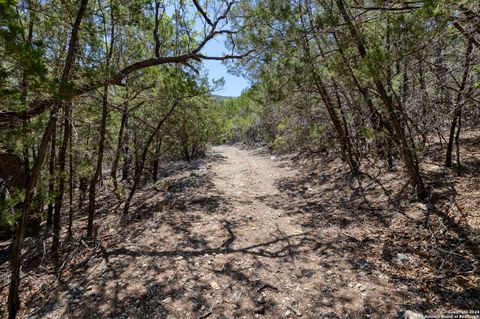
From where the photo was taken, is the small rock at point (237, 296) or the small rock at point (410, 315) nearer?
the small rock at point (410, 315)

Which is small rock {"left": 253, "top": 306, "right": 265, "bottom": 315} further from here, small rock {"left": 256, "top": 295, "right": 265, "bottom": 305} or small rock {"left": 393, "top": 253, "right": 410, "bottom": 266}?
small rock {"left": 393, "top": 253, "right": 410, "bottom": 266}

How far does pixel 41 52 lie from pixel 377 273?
→ 4.85m

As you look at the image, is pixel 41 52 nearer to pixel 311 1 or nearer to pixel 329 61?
pixel 329 61

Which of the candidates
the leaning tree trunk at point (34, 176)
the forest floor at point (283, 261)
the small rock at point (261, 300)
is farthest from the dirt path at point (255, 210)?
the leaning tree trunk at point (34, 176)

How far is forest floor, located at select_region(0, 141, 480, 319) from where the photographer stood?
10.4 feet

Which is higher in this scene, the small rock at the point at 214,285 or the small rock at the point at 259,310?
the small rock at the point at 259,310

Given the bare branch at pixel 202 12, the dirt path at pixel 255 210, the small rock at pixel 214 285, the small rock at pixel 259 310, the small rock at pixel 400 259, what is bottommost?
the small rock at pixel 214 285

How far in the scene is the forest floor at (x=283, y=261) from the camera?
317cm

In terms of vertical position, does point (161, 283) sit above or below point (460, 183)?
below

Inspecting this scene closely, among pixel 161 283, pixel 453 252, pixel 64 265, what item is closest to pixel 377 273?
pixel 453 252

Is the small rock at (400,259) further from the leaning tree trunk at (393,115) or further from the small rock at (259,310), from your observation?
the small rock at (259,310)

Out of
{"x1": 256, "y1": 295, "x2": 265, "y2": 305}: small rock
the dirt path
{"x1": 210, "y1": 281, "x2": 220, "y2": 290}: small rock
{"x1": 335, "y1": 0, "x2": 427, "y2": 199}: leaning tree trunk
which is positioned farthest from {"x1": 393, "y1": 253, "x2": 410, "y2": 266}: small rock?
{"x1": 210, "y1": 281, "x2": 220, "y2": 290}: small rock

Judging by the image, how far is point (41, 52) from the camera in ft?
8.71

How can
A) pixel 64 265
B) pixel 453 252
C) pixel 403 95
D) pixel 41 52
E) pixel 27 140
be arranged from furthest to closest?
pixel 403 95 < pixel 64 265 < pixel 27 140 < pixel 453 252 < pixel 41 52
